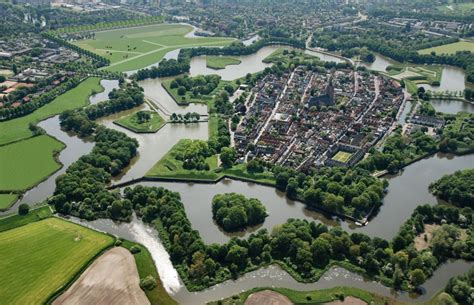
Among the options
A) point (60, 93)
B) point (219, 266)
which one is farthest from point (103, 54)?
point (219, 266)

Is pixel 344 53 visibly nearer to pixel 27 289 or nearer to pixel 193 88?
pixel 193 88

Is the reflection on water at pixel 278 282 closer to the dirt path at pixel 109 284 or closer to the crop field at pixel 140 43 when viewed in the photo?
the dirt path at pixel 109 284

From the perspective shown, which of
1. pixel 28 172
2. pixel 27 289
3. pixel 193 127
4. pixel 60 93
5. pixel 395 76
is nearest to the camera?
pixel 27 289

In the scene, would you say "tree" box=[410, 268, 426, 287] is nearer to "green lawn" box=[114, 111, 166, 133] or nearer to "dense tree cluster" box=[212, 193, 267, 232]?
"dense tree cluster" box=[212, 193, 267, 232]

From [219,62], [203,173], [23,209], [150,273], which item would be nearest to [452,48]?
[219,62]

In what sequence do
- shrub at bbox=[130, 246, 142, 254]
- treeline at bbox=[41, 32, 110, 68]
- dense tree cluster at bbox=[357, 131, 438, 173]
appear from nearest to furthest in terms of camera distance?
1. shrub at bbox=[130, 246, 142, 254]
2. dense tree cluster at bbox=[357, 131, 438, 173]
3. treeline at bbox=[41, 32, 110, 68]

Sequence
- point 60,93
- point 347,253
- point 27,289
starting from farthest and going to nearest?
1. point 60,93
2. point 347,253
3. point 27,289

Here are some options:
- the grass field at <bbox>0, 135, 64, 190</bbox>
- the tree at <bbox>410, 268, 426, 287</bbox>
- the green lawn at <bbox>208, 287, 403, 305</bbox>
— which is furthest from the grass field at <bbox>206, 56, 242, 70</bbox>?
the tree at <bbox>410, 268, 426, 287</bbox>
